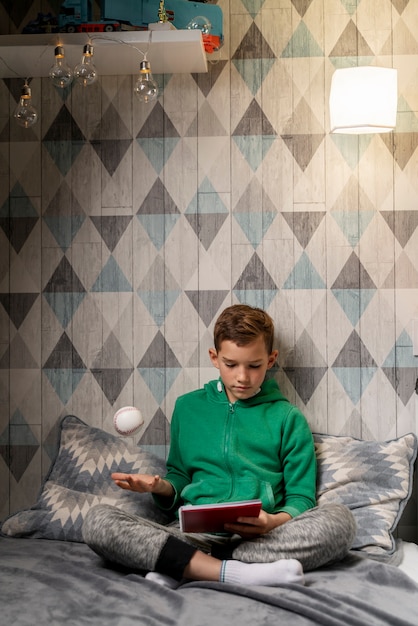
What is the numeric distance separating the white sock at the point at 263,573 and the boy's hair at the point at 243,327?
26.5 inches

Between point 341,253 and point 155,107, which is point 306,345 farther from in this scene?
point 155,107

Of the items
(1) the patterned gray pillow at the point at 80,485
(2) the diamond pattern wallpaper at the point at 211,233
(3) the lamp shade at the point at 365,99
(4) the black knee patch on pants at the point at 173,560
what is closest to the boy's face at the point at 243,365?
(2) the diamond pattern wallpaper at the point at 211,233

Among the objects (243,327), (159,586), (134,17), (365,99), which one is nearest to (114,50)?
(134,17)

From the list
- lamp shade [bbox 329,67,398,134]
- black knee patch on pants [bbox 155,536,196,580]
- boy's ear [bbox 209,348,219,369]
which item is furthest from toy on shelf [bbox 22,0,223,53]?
black knee patch on pants [bbox 155,536,196,580]

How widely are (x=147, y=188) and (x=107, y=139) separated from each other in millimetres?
221

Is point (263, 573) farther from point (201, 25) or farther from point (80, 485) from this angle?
point (201, 25)

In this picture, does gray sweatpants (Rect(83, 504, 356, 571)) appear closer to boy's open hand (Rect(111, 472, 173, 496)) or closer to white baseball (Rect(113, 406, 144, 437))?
boy's open hand (Rect(111, 472, 173, 496))

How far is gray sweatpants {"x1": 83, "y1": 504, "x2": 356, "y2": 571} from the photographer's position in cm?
184

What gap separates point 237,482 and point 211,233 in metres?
0.86

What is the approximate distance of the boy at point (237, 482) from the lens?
185 centimetres

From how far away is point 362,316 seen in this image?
102 inches

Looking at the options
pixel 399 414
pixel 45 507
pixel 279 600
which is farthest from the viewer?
pixel 399 414

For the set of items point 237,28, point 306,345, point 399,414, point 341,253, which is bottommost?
point 399,414

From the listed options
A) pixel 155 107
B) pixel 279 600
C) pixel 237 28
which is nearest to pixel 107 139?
pixel 155 107
